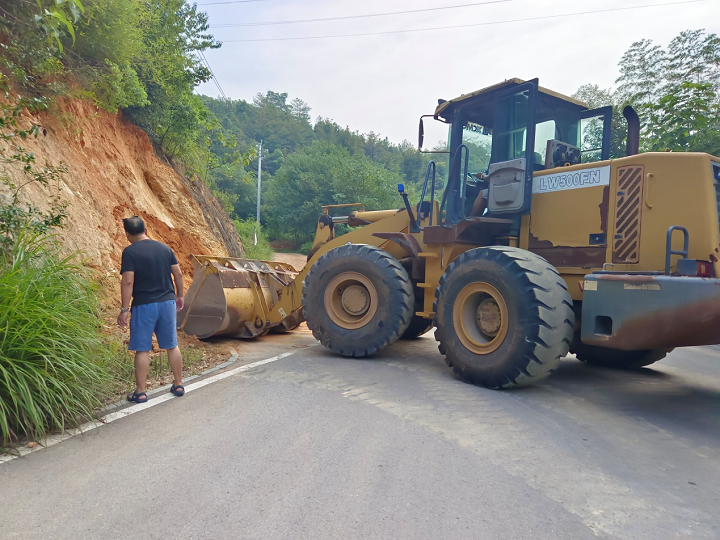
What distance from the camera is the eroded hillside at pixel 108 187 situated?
8.12m

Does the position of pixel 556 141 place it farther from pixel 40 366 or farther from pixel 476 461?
pixel 40 366

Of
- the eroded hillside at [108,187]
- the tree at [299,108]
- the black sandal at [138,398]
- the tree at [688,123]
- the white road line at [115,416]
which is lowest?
the white road line at [115,416]

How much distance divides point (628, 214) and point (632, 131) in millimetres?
1924

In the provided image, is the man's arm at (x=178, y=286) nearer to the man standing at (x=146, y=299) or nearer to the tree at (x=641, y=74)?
the man standing at (x=146, y=299)

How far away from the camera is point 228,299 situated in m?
7.65

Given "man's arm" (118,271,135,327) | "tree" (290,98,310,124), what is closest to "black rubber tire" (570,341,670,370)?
"man's arm" (118,271,135,327)

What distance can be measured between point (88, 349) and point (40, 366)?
0.45 meters

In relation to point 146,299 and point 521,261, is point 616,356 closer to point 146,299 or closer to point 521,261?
point 521,261

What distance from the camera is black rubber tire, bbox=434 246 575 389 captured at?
506 cm

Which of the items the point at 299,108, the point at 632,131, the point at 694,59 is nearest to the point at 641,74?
the point at 694,59

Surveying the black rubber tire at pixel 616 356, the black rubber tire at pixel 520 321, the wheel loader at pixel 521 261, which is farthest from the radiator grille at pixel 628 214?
the black rubber tire at pixel 616 356

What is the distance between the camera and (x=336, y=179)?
38.1 m

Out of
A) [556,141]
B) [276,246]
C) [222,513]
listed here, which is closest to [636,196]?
[556,141]

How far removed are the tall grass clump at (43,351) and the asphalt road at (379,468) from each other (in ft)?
1.04
